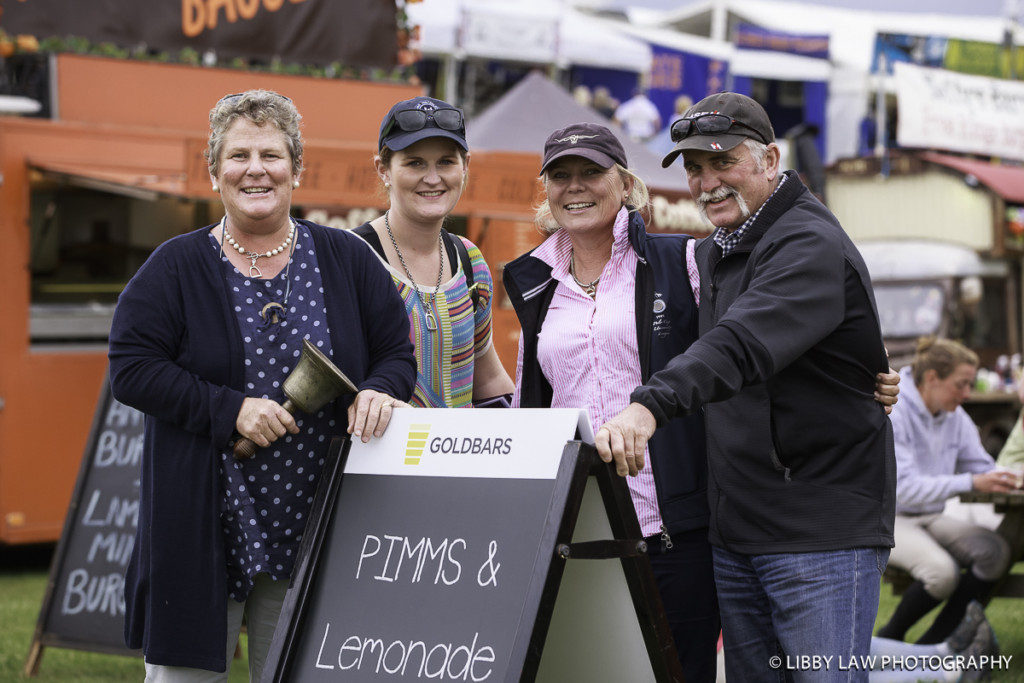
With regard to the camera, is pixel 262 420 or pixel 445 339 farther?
pixel 445 339

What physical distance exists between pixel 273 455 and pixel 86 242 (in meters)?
5.69

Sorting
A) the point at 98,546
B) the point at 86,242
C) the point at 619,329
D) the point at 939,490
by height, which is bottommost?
the point at 98,546

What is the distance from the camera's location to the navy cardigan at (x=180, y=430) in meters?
2.92

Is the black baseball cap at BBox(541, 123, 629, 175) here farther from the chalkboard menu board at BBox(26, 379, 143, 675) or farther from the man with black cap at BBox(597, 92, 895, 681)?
the chalkboard menu board at BBox(26, 379, 143, 675)

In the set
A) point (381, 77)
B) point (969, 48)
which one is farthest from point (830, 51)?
point (381, 77)

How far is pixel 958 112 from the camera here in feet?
59.6

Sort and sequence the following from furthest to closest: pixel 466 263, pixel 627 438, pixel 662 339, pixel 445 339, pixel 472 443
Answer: pixel 466 263 < pixel 445 339 < pixel 662 339 < pixel 472 443 < pixel 627 438

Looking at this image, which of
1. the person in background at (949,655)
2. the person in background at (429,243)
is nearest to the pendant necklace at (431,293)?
the person in background at (429,243)

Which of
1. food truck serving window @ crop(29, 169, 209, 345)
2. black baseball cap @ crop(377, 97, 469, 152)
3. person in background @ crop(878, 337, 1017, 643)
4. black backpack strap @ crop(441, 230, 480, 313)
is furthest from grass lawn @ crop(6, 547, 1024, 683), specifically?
black baseball cap @ crop(377, 97, 469, 152)

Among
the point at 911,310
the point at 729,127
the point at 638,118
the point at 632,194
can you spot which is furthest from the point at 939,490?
the point at 638,118

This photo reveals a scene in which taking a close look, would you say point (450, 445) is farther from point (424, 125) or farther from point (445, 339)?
point (424, 125)

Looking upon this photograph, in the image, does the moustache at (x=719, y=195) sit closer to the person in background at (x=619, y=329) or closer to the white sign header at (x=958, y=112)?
the person in background at (x=619, y=329)

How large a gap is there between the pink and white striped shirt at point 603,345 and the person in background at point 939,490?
112 inches

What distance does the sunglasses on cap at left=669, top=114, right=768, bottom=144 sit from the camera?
309cm
